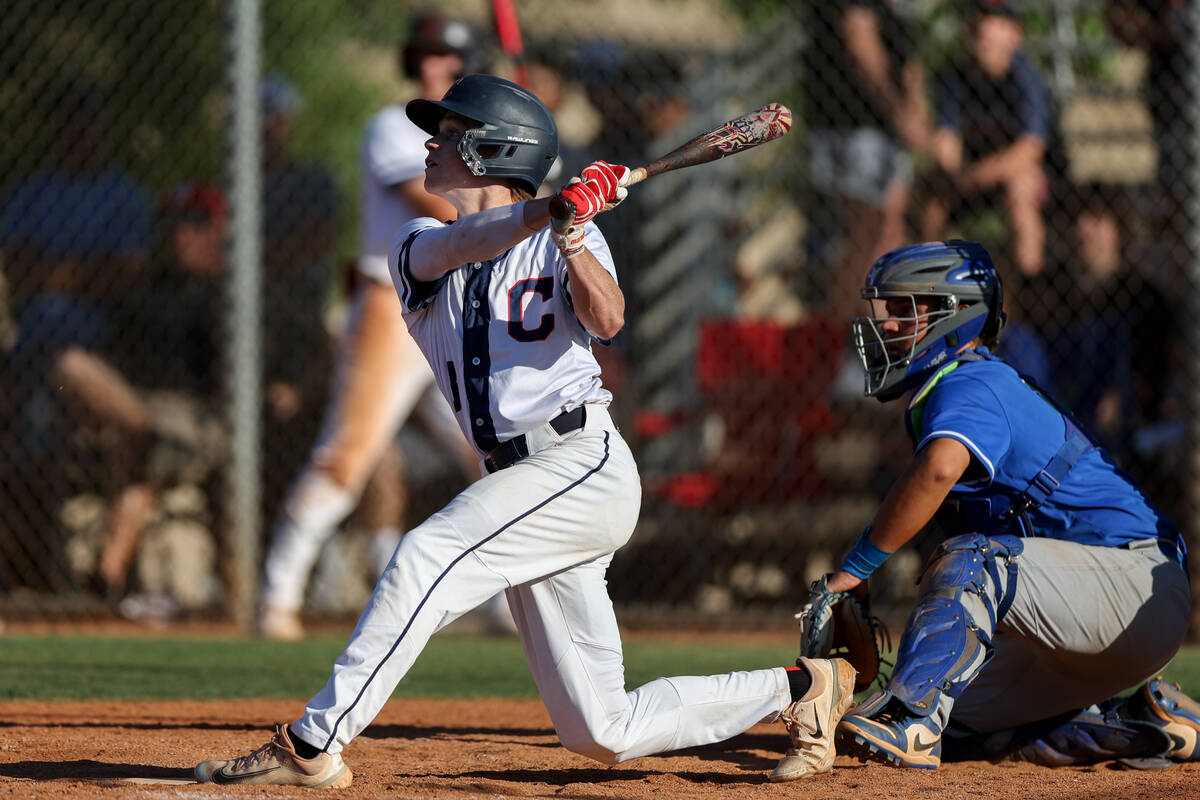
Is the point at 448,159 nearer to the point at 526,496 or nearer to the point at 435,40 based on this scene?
the point at 526,496

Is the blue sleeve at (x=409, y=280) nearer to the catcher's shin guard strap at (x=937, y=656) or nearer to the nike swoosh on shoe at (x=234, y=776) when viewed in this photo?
the nike swoosh on shoe at (x=234, y=776)

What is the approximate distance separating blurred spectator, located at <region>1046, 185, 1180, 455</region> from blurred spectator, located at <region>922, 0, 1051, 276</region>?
25 cm

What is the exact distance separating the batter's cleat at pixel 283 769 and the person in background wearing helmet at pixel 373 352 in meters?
3.31

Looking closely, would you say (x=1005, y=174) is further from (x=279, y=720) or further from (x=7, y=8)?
(x=7, y=8)

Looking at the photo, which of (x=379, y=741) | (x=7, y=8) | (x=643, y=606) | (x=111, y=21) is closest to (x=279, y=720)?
(x=379, y=741)

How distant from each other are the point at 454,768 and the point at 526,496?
0.81 m

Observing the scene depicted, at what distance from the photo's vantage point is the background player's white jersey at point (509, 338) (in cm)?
320

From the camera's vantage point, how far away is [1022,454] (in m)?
3.58

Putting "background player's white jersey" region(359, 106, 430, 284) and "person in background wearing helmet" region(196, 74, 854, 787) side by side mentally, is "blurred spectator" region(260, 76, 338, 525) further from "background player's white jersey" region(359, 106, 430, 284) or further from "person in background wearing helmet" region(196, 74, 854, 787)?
"person in background wearing helmet" region(196, 74, 854, 787)

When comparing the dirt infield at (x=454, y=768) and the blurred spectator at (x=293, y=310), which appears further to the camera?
the blurred spectator at (x=293, y=310)

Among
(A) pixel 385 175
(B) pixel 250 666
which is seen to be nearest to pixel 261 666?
(B) pixel 250 666

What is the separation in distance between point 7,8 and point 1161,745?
23.9 ft

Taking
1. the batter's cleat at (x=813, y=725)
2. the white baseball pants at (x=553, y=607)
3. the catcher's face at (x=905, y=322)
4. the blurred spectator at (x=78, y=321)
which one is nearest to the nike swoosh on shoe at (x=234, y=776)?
the white baseball pants at (x=553, y=607)

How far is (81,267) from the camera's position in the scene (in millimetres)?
7789
